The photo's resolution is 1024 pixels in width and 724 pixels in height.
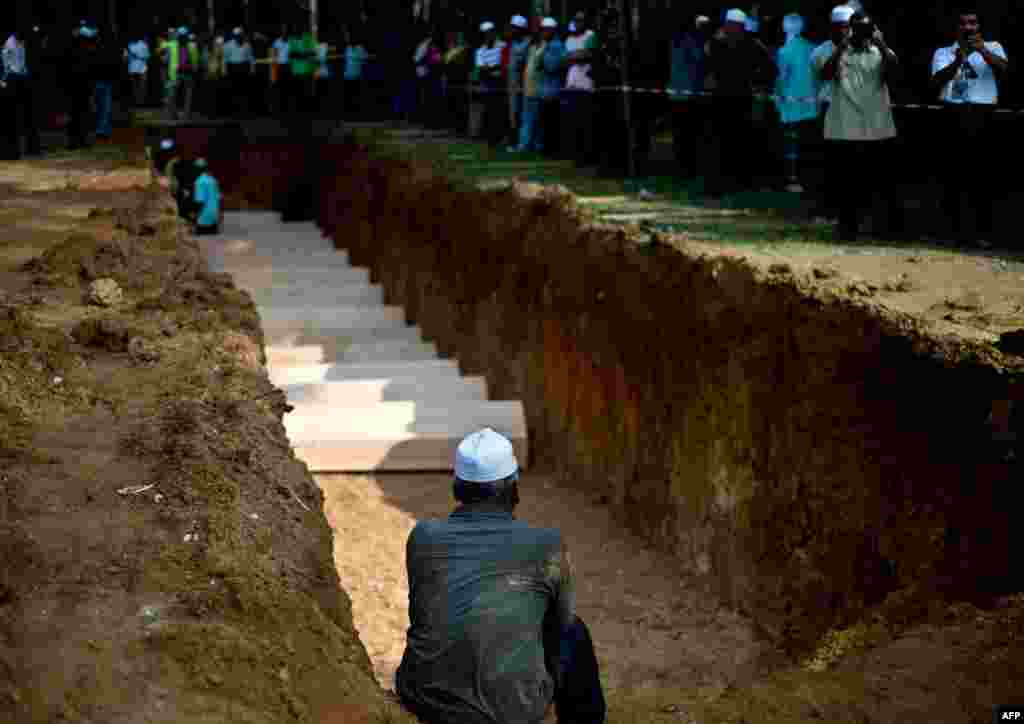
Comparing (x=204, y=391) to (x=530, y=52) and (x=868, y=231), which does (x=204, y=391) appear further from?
(x=530, y=52)

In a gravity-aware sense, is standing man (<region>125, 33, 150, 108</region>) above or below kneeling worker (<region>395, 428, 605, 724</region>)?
above

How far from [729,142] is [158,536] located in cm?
1323

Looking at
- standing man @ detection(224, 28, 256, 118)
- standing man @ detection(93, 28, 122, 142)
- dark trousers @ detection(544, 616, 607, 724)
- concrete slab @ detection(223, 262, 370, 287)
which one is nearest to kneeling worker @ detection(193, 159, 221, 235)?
standing man @ detection(93, 28, 122, 142)

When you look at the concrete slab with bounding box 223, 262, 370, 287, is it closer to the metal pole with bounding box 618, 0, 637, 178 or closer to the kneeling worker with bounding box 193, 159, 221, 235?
the kneeling worker with bounding box 193, 159, 221, 235

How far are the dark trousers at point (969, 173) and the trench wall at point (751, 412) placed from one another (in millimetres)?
2642

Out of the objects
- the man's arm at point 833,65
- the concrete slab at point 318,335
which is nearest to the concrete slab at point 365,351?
the concrete slab at point 318,335

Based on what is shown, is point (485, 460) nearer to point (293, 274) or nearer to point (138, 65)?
point (293, 274)

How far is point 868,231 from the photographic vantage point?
14375 millimetres

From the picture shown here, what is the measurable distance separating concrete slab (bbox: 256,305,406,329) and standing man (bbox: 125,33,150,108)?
21910 millimetres

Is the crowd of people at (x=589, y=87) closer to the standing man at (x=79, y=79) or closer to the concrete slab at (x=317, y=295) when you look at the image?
the standing man at (x=79, y=79)

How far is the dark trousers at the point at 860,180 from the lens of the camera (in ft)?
44.8

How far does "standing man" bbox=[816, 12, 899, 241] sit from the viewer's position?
13.4 m

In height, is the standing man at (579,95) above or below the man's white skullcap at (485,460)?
above

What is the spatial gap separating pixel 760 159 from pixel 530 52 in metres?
5.27
